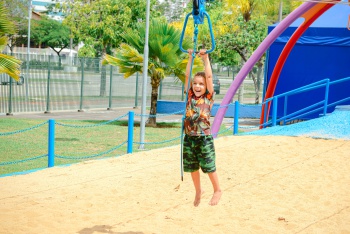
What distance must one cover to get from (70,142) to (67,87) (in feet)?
33.2

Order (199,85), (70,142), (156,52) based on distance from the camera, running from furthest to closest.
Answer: (156,52)
(70,142)
(199,85)

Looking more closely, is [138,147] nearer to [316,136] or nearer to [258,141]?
[258,141]

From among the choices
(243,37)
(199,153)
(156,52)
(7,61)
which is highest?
(243,37)

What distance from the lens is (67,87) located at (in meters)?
26.5

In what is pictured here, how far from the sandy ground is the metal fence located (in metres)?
11.1

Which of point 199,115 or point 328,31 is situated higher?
point 328,31

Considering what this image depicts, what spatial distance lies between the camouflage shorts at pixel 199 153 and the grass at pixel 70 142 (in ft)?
14.5

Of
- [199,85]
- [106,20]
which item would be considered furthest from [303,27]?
[106,20]

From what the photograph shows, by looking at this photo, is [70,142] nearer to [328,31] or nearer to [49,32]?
[328,31]

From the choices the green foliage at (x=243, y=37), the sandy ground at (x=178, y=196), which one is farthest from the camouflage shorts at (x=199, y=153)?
the green foliage at (x=243, y=37)

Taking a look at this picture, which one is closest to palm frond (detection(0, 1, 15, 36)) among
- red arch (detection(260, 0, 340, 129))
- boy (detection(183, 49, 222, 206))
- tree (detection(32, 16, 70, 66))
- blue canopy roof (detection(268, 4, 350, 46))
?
boy (detection(183, 49, 222, 206))

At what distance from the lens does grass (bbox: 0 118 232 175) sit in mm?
13417

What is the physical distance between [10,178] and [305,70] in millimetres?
12698

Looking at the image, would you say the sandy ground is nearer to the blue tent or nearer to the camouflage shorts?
the camouflage shorts
